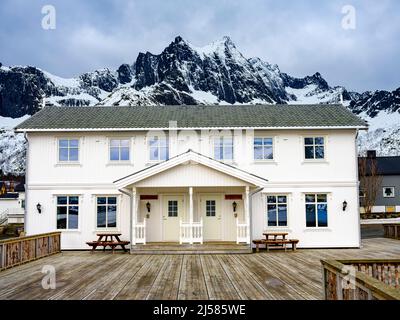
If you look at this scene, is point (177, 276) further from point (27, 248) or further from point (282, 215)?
point (282, 215)

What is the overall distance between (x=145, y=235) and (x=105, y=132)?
15.2 ft

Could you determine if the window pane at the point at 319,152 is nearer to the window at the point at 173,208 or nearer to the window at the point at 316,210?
the window at the point at 316,210

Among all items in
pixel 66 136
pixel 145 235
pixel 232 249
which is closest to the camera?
pixel 232 249

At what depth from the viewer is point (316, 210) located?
18.4 metres

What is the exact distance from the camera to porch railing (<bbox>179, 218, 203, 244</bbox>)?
16.8 metres

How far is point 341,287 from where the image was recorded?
6.24 m

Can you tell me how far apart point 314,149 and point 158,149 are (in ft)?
21.4

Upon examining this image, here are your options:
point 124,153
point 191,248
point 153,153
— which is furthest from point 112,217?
point 191,248

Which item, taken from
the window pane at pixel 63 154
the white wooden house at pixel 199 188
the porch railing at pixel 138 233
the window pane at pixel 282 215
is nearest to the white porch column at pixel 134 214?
the porch railing at pixel 138 233

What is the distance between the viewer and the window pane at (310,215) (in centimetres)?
1834

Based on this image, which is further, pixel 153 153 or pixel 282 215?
pixel 153 153

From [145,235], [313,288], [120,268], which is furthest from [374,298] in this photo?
[145,235]

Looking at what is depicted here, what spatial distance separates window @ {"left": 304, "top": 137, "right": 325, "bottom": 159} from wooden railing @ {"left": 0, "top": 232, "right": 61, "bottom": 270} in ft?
34.5
